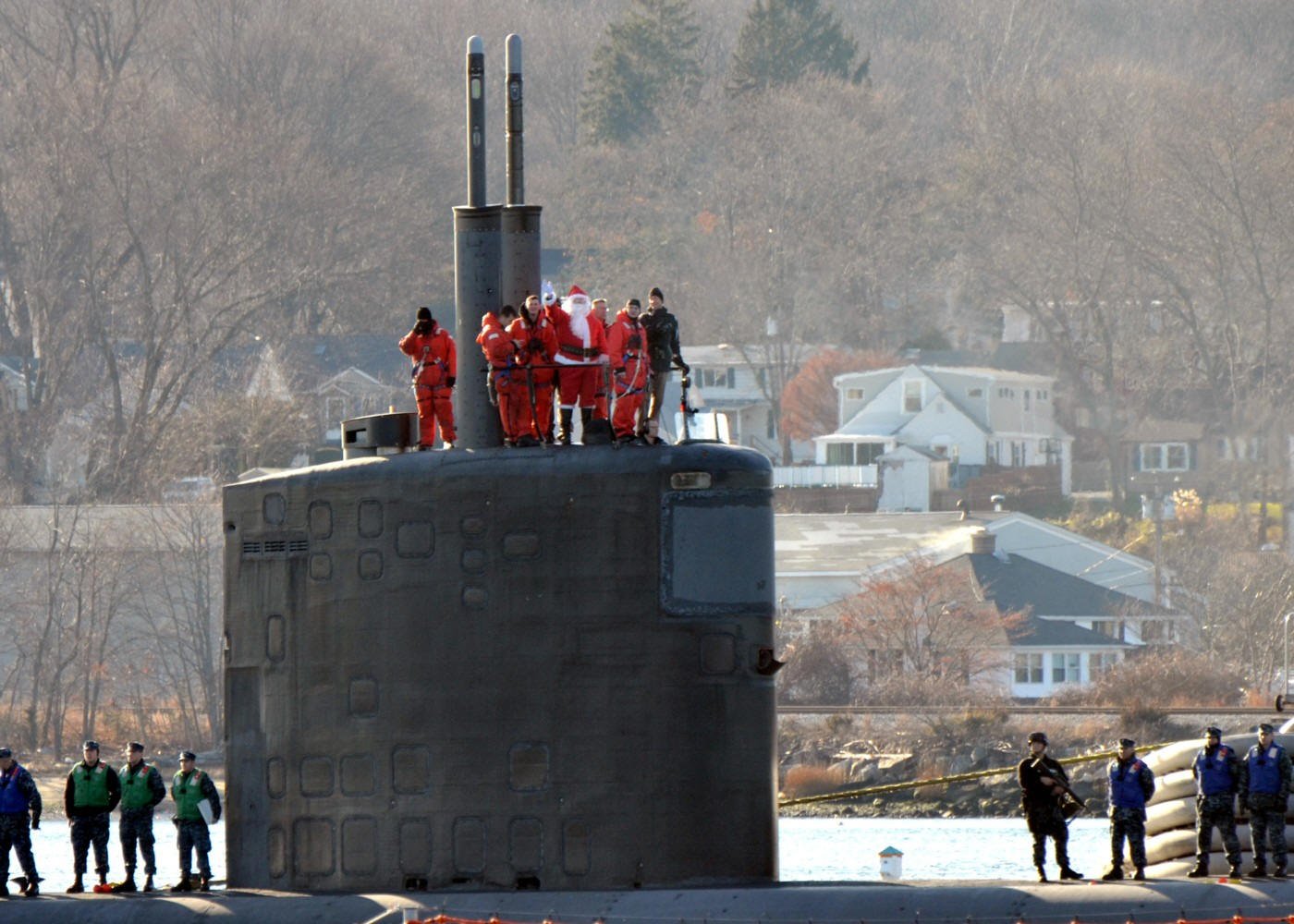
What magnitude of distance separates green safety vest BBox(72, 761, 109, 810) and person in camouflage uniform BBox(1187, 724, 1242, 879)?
7822 mm

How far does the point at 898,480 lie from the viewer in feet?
A: 318

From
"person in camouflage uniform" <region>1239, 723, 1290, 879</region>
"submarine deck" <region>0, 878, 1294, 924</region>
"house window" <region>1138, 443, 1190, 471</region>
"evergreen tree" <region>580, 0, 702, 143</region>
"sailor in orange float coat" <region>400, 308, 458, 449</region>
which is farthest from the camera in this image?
"evergreen tree" <region>580, 0, 702, 143</region>

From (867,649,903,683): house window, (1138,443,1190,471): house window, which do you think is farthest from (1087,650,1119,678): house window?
(1138,443,1190,471): house window

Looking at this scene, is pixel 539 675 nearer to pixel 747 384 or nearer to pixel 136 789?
pixel 136 789

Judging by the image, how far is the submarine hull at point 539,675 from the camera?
47.6ft

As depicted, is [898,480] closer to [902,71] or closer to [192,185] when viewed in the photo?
[192,185]

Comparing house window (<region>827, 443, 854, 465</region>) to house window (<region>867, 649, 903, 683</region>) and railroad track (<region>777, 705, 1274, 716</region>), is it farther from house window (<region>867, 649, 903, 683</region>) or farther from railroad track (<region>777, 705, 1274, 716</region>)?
railroad track (<region>777, 705, 1274, 716</region>)

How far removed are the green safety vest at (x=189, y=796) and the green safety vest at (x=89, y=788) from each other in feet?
1.66

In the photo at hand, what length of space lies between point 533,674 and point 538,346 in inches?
88.1

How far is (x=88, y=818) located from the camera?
18297 millimetres

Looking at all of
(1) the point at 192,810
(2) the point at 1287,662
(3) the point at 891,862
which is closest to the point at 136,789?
(1) the point at 192,810

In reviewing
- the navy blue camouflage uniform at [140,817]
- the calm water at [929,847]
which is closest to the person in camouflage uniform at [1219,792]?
the navy blue camouflage uniform at [140,817]

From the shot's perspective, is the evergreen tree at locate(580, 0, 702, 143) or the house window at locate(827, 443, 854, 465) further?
the evergreen tree at locate(580, 0, 702, 143)

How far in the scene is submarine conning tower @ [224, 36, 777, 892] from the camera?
1452cm
